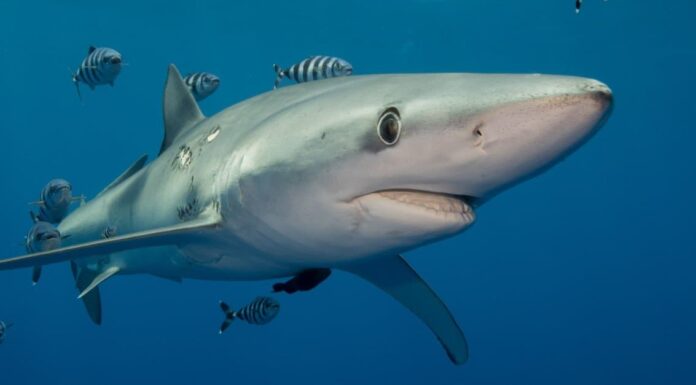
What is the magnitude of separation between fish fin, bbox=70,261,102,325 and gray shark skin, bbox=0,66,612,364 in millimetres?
1700

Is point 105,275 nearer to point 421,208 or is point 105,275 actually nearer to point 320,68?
point 320,68

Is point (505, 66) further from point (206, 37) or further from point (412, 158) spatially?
point (412, 158)

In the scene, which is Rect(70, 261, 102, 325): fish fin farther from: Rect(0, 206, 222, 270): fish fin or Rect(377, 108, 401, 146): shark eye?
Rect(377, 108, 401, 146): shark eye

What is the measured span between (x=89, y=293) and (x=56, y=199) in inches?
40.1

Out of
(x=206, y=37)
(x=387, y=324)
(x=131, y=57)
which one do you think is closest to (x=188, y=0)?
Answer: (x=206, y=37)

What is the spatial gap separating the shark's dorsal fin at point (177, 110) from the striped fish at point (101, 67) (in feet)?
7.95

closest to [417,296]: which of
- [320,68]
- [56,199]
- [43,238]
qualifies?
[320,68]

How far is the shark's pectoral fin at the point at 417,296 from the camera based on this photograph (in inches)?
151

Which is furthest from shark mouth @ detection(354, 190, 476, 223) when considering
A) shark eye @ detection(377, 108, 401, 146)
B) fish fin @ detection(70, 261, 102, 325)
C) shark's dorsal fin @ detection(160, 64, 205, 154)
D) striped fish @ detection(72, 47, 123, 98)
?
striped fish @ detection(72, 47, 123, 98)

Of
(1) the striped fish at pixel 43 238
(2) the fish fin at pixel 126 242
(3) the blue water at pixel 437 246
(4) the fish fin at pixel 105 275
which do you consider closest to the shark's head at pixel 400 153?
(2) the fish fin at pixel 126 242

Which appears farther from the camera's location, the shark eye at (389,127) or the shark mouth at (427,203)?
the shark mouth at (427,203)

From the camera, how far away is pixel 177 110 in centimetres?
445

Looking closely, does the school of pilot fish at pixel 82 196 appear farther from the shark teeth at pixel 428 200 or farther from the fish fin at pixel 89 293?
the shark teeth at pixel 428 200

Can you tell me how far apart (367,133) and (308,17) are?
28182 millimetres
